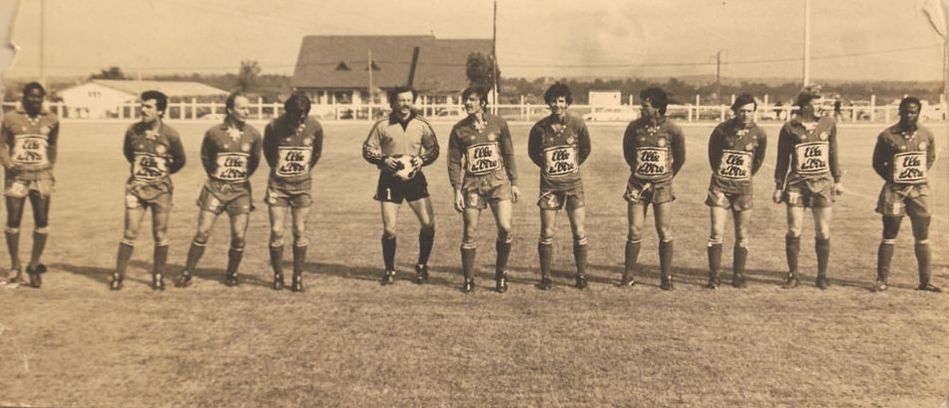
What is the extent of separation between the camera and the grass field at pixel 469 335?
4148mm

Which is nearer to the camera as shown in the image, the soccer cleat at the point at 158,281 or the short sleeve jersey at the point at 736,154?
the soccer cleat at the point at 158,281

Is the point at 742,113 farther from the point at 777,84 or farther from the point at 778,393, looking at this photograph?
the point at 778,393

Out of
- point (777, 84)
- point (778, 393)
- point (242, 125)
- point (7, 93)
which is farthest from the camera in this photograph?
point (777, 84)

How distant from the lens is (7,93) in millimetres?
5301

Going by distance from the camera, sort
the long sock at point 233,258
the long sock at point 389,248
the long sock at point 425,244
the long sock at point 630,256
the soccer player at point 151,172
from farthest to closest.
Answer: the long sock at point 425,244 < the long sock at point 389,248 < the long sock at point 630,256 < the long sock at point 233,258 < the soccer player at point 151,172

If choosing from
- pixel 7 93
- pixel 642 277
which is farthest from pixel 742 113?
pixel 7 93

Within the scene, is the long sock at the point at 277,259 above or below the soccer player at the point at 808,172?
below

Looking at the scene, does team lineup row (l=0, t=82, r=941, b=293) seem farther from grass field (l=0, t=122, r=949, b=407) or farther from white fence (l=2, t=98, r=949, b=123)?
white fence (l=2, t=98, r=949, b=123)

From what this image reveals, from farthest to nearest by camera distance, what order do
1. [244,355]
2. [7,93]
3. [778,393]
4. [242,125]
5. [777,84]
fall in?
[777,84] → [242,125] → [7,93] → [244,355] → [778,393]

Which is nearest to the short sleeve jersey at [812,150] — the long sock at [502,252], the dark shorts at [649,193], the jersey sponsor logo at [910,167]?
the jersey sponsor logo at [910,167]

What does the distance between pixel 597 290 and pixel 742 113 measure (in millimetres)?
1959

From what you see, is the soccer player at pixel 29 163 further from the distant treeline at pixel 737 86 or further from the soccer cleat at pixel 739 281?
the soccer cleat at pixel 739 281

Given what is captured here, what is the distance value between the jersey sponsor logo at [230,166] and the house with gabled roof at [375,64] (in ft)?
130

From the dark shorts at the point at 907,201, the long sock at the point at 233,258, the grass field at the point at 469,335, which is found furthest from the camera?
the long sock at the point at 233,258
